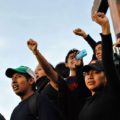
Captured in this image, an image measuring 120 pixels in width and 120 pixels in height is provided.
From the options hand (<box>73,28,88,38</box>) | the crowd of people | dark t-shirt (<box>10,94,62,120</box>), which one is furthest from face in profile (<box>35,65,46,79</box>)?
hand (<box>73,28,88,38</box>)

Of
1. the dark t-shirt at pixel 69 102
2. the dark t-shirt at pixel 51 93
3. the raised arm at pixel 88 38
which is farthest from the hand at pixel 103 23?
the raised arm at pixel 88 38

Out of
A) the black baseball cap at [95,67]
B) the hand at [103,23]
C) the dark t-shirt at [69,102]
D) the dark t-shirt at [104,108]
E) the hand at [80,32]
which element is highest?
the hand at [80,32]

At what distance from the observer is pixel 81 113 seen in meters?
3.62

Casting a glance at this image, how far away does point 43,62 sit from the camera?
4062mm

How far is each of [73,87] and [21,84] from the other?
1.92 feet

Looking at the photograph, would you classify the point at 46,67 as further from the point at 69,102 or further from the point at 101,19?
the point at 101,19

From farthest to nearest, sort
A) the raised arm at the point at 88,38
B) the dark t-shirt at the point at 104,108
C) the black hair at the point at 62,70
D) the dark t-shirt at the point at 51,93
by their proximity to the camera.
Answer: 1. the raised arm at the point at 88,38
2. the black hair at the point at 62,70
3. the dark t-shirt at the point at 51,93
4. the dark t-shirt at the point at 104,108

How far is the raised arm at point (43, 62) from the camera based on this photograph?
3908 mm

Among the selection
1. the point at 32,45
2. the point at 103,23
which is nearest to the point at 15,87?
the point at 32,45

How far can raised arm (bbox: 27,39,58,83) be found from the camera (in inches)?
154

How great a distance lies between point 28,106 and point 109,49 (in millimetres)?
1138

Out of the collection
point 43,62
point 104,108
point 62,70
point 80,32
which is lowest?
point 104,108

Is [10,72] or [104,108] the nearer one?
[104,108]

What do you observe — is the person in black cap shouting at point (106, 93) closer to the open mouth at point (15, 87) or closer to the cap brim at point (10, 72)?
the open mouth at point (15, 87)
